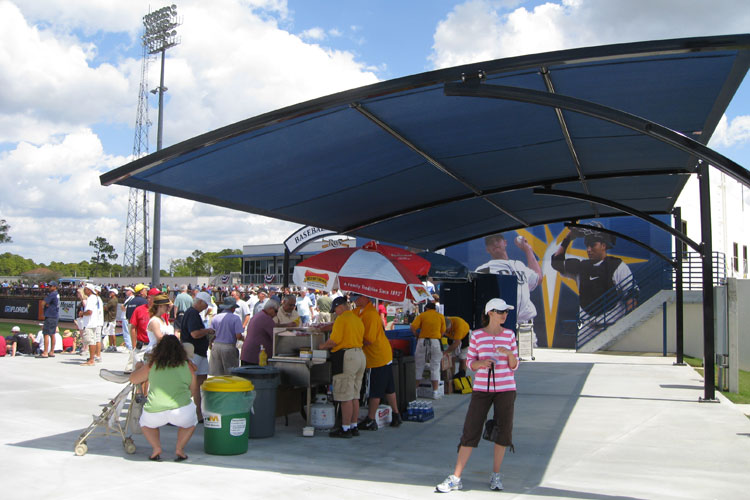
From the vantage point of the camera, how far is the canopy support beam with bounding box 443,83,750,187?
17.2ft

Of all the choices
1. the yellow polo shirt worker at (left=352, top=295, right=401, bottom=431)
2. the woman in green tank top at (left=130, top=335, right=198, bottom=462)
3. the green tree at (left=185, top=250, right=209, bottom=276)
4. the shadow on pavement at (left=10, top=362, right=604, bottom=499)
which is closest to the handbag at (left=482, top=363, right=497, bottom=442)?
the shadow on pavement at (left=10, top=362, right=604, bottom=499)

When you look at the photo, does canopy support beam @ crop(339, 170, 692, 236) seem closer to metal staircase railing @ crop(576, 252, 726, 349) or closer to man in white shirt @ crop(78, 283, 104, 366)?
man in white shirt @ crop(78, 283, 104, 366)

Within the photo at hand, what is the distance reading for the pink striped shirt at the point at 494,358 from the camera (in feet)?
19.4

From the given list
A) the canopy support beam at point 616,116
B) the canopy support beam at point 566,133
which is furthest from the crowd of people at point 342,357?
the canopy support beam at point 566,133

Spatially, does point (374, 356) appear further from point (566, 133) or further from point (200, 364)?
point (566, 133)

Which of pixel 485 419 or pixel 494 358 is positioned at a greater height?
pixel 494 358

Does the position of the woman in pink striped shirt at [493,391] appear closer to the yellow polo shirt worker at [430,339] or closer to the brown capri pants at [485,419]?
the brown capri pants at [485,419]

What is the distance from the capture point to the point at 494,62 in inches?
237

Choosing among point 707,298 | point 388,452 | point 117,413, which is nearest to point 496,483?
point 388,452

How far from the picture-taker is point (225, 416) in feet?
23.6

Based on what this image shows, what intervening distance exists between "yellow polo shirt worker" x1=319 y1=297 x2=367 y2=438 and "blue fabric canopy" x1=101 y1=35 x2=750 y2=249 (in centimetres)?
228

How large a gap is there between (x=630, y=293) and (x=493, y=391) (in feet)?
60.1

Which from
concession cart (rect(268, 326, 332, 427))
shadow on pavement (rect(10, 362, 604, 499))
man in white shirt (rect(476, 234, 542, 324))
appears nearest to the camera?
shadow on pavement (rect(10, 362, 604, 499))

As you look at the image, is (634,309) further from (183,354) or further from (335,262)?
(183,354)
